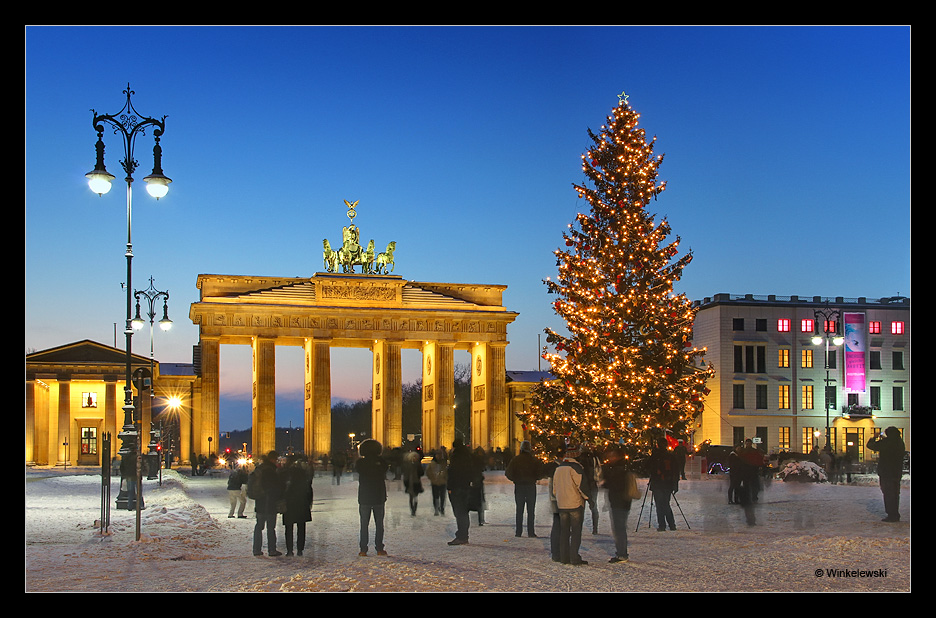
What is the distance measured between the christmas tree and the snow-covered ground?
25.7 feet

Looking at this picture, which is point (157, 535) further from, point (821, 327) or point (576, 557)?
point (821, 327)

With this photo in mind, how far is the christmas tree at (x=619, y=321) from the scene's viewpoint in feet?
118

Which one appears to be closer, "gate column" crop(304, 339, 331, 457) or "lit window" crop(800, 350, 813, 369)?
"gate column" crop(304, 339, 331, 457)

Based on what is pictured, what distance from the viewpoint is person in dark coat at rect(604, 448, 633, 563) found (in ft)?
57.1

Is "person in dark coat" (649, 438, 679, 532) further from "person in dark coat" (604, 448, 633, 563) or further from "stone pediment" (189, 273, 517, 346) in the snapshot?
"stone pediment" (189, 273, 517, 346)

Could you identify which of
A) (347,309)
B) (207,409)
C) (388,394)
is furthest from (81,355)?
(388,394)

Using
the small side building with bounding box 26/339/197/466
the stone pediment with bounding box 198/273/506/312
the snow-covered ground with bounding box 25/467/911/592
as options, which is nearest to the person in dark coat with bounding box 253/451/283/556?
the snow-covered ground with bounding box 25/467/911/592

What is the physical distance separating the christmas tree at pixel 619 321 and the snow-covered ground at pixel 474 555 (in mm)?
7827

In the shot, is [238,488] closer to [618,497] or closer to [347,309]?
[618,497]

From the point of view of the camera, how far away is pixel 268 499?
18422mm

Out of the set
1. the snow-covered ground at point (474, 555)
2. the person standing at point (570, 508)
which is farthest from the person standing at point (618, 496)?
the person standing at point (570, 508)
